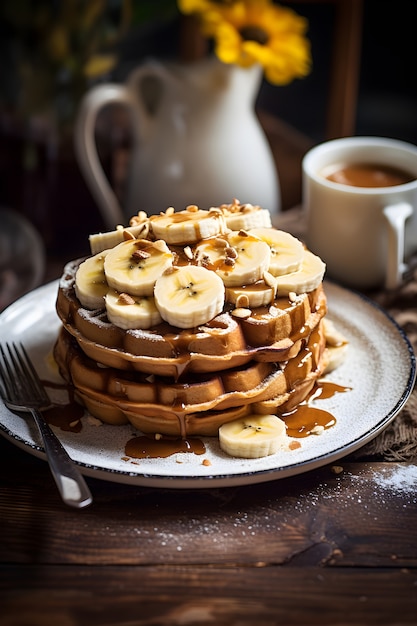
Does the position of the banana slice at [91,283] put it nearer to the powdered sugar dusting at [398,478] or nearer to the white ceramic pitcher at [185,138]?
the powdered sugar dusting at [398,478]

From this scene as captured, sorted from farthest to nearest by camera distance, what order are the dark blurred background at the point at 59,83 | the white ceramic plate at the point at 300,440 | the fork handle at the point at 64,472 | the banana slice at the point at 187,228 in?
the dark blurred background at the point at 59,83
the banana slice at the point at 187,228
the white ceramic plate at the point at 300,440
the fork handle at the point at 64,472

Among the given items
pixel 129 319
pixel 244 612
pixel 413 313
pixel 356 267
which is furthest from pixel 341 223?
pixel 244 612

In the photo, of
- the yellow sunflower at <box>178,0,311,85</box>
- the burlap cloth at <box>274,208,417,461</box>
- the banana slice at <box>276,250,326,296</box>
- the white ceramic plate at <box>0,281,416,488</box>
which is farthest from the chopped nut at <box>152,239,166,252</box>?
the yellow sunflower at <box>178,0,311,85</box>

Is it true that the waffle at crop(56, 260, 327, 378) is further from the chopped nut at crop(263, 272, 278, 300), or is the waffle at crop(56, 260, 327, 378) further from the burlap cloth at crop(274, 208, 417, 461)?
the burlap cloth at crop(274, 208, 417, 461)

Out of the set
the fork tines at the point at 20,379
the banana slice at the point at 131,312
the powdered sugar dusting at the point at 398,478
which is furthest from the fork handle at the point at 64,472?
the powdered sugar dusting at the point at 398,478

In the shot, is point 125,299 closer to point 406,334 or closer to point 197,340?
point 197,340

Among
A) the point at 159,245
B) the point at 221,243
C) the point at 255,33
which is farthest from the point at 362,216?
the point at 159,245

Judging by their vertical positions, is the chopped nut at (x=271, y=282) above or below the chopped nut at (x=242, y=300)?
above
